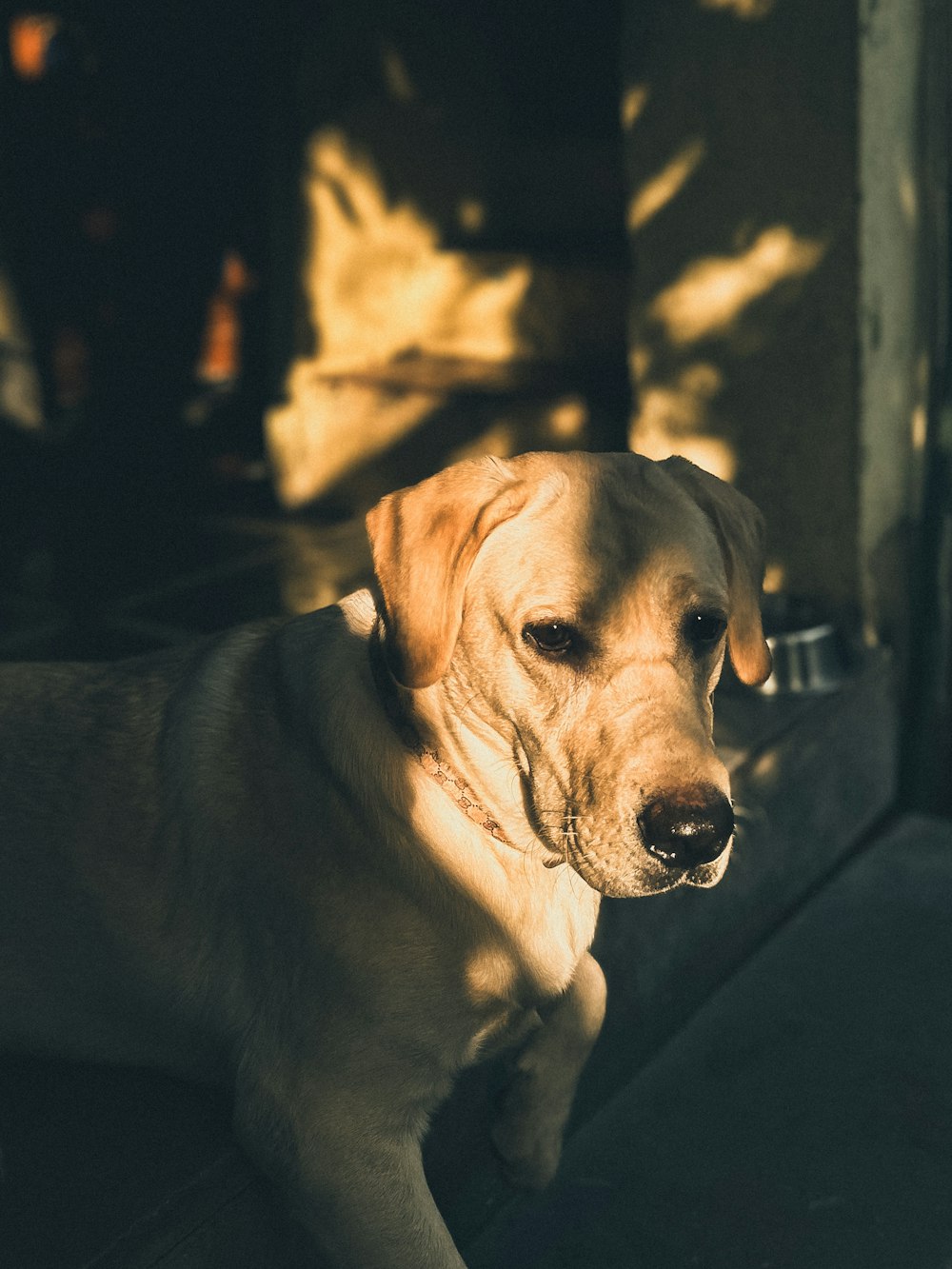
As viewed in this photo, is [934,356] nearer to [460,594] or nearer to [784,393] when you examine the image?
[784,393]

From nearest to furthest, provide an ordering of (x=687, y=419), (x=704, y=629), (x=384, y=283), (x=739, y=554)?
(x=704, y=629) → (x=739, y=554) → (x=687, y=419) → (x=384, y=283)

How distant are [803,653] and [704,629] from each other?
197 cm

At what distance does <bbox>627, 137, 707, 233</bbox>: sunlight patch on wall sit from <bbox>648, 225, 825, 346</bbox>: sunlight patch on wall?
9.6 inches

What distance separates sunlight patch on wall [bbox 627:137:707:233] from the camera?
433 centimetres

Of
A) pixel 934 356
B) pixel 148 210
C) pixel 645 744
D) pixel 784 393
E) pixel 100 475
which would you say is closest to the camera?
pixel 645 744

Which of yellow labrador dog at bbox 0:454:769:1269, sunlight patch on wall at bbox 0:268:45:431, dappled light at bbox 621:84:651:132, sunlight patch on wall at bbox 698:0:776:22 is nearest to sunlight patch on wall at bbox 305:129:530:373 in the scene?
sunlight patch on wall at bbox 0:268:45:431

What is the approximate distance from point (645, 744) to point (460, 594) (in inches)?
16.4

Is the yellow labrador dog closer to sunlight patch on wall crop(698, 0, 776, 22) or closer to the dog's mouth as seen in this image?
the dog's mouth

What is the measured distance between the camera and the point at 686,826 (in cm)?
202

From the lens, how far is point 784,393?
173 inches

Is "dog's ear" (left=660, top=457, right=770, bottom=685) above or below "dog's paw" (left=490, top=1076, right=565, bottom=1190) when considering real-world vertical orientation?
above

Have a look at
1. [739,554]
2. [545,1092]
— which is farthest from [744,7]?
[545,1092]

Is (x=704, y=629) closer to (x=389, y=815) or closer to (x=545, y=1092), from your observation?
(x=389, y=815)

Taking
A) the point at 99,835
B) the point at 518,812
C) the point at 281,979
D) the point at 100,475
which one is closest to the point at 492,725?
the point at 518,812
